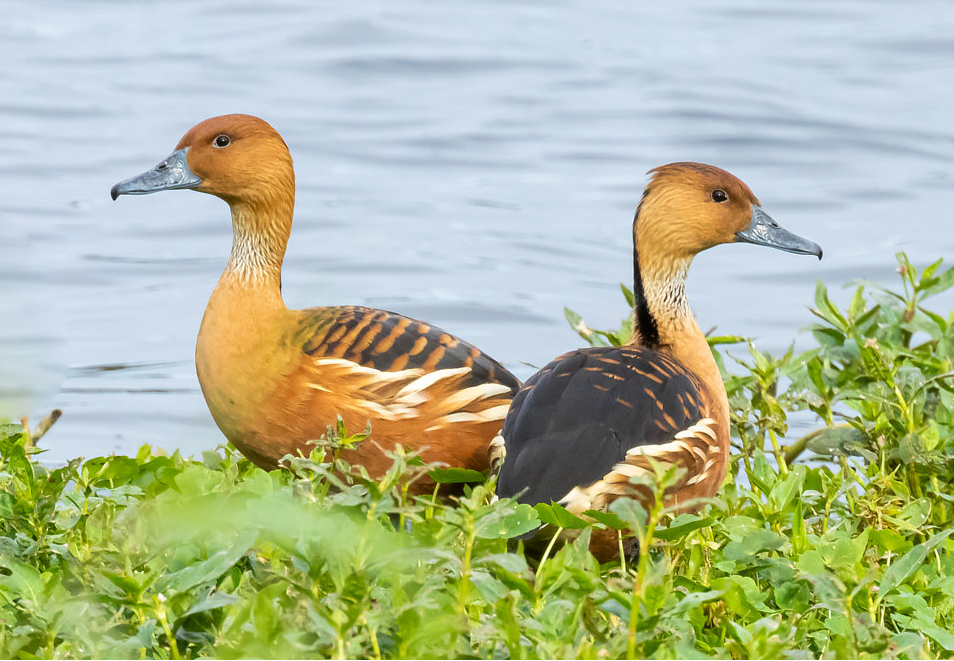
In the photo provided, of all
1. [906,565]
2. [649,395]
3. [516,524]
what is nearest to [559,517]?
[516,524]

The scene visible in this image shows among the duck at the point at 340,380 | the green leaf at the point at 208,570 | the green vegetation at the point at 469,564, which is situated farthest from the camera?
the duck at the point at 340,380

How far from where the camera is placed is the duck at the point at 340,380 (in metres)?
4.37

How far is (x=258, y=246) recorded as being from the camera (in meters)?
4.88

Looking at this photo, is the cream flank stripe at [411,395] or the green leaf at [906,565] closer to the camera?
the green leaf at [906,565]

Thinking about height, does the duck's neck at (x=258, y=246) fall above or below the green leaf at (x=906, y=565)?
above

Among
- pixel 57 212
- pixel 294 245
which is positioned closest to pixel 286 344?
pixel 294 245

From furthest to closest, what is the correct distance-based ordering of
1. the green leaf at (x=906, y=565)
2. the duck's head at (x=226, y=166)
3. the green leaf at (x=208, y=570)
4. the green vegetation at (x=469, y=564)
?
1. the duck's head at (x=226, y=166)
2. the green leaf at (x=906, y=565)
3. the green leaf at (x=208, y=570)
4. the green vegetation at (x=469, y=564)

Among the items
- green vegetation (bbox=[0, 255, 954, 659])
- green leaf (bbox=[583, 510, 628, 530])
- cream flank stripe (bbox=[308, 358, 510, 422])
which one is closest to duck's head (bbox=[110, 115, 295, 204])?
cream flank stripe (bbox=[308, 358, 510, 422])

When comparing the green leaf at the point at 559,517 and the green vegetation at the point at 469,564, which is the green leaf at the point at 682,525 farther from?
the green leaf at the point at 559,517

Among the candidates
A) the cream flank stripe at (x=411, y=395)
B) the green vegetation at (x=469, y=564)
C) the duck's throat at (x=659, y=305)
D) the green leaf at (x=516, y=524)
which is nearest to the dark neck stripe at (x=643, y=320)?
the duck's throat at (x=659, y=305)

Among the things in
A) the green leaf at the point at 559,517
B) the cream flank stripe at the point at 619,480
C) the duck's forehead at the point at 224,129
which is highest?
the duck's forehead at the point at 224,129

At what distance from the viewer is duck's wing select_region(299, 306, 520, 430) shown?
14.5ft

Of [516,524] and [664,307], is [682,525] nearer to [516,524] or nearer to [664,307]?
[516,524]

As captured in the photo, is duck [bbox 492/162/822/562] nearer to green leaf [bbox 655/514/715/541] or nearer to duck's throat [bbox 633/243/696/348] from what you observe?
duck's throat [bbox 633/243/696/348]
